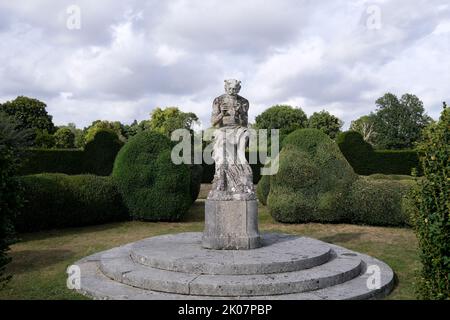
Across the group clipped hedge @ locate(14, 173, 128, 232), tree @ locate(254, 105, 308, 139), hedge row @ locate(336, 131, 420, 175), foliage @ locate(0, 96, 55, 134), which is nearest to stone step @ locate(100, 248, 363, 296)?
clipped hedge @ locate(14, 173, 128, 232)

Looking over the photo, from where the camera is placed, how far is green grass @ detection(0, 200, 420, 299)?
273 inches

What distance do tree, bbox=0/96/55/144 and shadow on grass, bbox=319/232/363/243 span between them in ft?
118

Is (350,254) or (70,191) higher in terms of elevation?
(70,191)

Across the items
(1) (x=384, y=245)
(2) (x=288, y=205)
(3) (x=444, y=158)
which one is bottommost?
(1) (x=384, y=245)

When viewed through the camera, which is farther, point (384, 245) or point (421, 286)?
point (384, 245)

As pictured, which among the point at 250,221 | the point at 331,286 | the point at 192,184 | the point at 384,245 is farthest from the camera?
the point at 192,184

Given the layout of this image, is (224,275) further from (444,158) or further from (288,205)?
(288,205)

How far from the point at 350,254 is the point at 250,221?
2259 mm

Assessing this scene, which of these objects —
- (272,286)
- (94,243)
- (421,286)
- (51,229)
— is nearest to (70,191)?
(51,229)

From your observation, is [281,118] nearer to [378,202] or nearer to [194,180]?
[194,180]

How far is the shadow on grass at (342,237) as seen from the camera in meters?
10.9

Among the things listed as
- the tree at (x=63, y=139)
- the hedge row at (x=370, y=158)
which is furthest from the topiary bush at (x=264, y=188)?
the tree at (x=63, y=139)

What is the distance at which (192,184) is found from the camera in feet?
53.5

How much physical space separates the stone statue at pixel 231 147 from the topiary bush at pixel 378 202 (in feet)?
20.2
